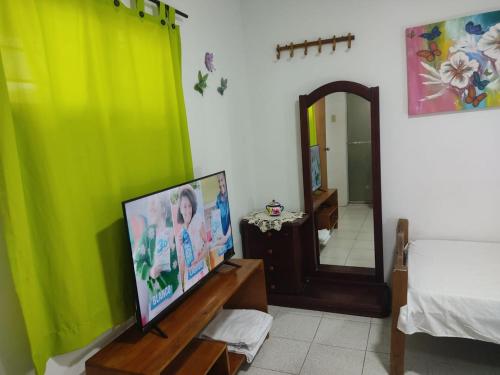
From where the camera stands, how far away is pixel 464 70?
2.38m

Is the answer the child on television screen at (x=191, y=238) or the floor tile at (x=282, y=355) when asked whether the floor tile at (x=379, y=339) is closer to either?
the floor tile at (x=282, y=355)

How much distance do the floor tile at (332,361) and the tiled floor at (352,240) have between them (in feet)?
2.95

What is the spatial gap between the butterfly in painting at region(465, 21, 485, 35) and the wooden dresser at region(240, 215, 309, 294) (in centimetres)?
172

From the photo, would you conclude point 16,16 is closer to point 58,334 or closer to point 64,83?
point 64,83

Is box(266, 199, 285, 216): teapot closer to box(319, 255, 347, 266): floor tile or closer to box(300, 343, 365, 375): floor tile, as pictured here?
box(319, 255, 347, 266): floor tile

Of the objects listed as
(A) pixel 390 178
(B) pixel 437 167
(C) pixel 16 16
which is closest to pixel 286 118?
(A) pixel 390 178

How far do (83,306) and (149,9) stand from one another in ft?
4.99

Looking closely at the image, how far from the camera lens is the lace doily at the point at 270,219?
273 cm


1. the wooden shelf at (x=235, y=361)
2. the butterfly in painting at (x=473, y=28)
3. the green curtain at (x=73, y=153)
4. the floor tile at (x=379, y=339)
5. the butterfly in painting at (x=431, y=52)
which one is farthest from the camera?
the butterfly in painting at (x=431, y=52)

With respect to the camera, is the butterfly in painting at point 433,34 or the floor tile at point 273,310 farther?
the floor tile at point 273,310

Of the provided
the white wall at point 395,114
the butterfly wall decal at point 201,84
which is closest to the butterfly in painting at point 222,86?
the butterfly wall decal at point 201,84

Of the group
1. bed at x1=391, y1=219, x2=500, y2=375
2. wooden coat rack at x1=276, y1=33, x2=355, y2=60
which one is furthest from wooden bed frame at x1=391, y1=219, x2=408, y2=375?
wooden coat rack at x1=276, y1=33, x2=355, y2=60

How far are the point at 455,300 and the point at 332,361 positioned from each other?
793 mm

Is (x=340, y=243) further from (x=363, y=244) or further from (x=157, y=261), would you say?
(x=157, y=261)
